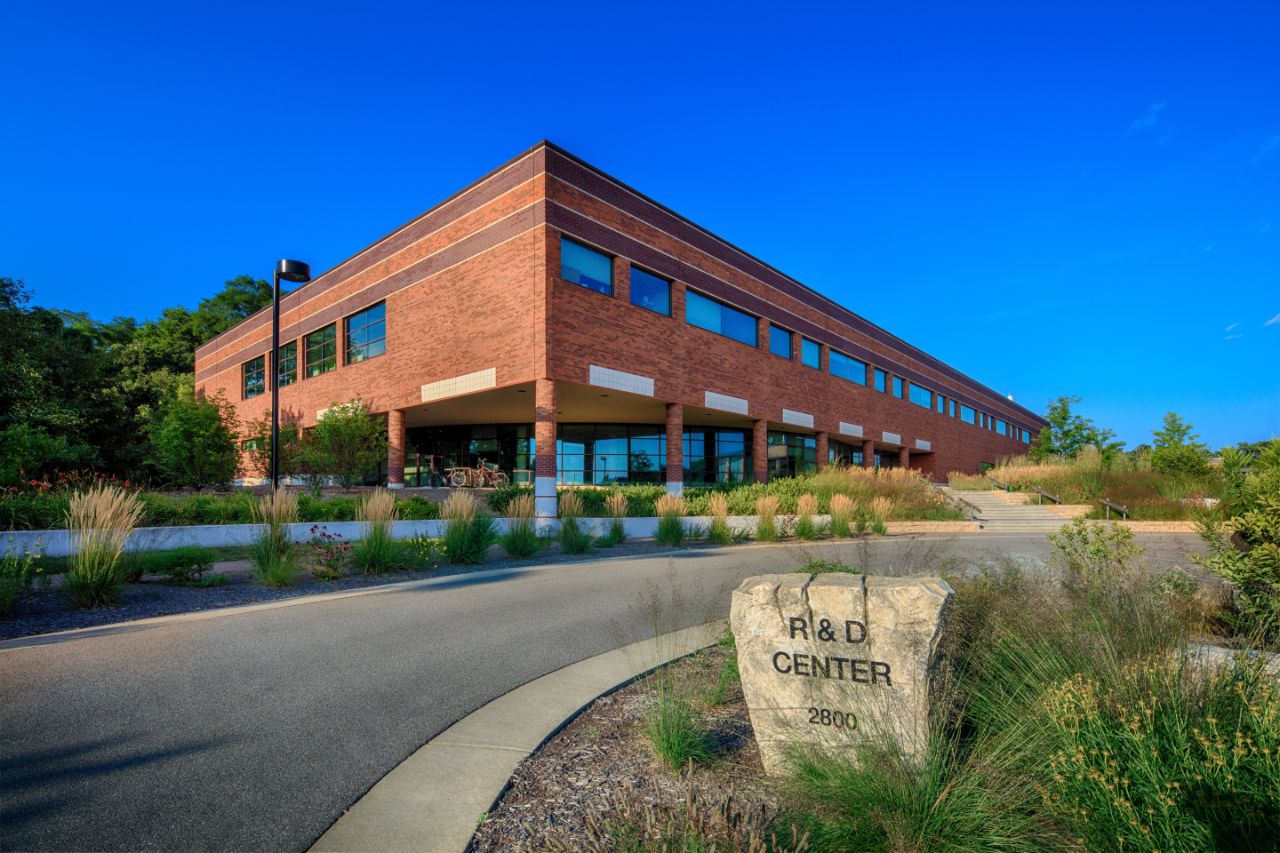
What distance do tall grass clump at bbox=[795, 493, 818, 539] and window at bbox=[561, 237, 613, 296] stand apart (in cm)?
980

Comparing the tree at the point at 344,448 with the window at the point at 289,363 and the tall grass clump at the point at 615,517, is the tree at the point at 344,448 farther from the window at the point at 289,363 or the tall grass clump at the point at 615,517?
the tall grass clump at the point at 615,517

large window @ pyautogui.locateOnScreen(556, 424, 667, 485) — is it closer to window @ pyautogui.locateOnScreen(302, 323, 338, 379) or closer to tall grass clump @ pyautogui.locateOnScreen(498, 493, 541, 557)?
window @ pyautogui.locateOnScreen(302, 323, 338, 379)

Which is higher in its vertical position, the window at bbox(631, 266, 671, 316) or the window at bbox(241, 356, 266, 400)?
the window at bbox(631, 266, 671, 316)

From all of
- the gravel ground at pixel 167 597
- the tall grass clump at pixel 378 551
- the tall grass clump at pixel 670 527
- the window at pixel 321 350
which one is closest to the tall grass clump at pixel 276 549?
the gravel ground at pixel 167 597

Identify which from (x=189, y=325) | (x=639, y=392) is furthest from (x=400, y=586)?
(x=189, y=325)

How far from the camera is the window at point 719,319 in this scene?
85.4 ft

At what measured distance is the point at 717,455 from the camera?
34000 millimetres

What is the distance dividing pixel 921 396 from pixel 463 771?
165 feet

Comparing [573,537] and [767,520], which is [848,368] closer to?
[767,520]

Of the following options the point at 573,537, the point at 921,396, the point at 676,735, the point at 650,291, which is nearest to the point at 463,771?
the point at 676,735

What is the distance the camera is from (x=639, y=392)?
2289 cm

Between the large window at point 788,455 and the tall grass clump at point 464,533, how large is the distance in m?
24.1

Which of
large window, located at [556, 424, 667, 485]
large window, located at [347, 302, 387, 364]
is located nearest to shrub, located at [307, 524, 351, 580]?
large window, located at [347, 302, 387, 364]

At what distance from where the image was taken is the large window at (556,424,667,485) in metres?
31.2
